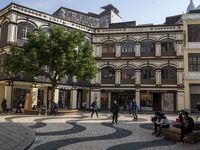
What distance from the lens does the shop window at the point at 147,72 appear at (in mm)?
30672

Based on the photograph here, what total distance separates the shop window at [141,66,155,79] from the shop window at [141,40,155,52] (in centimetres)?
265

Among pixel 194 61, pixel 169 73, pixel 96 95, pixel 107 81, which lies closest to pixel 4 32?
pixel 96 95

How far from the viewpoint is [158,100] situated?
1227 inches

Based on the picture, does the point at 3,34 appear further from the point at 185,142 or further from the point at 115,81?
the point at 185,142

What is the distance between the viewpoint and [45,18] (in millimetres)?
27609

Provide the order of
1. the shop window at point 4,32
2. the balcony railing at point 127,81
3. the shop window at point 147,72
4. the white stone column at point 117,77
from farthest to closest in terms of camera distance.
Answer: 1. the white stone column at point 117,77
2. the balcony railing at point 127,81
3. the shop window at point 147,72
4. the shop window at point 4,32

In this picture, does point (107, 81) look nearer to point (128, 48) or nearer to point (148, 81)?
point (128, 48)

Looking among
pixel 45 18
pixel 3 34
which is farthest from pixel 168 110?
pixel 3 34

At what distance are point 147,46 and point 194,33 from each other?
21.6ft

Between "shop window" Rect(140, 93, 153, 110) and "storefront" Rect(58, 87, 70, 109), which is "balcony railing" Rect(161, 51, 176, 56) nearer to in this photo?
"shop window" Rect(140, 93, 153, 110)

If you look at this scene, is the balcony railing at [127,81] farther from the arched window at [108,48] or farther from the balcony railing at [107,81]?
the arched window at [108,48]

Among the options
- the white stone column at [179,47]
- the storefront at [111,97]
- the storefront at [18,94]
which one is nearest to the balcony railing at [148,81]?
the storefront at [111,97]

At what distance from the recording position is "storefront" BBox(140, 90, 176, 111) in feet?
99.5

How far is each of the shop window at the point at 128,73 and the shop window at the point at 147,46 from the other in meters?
3.33
